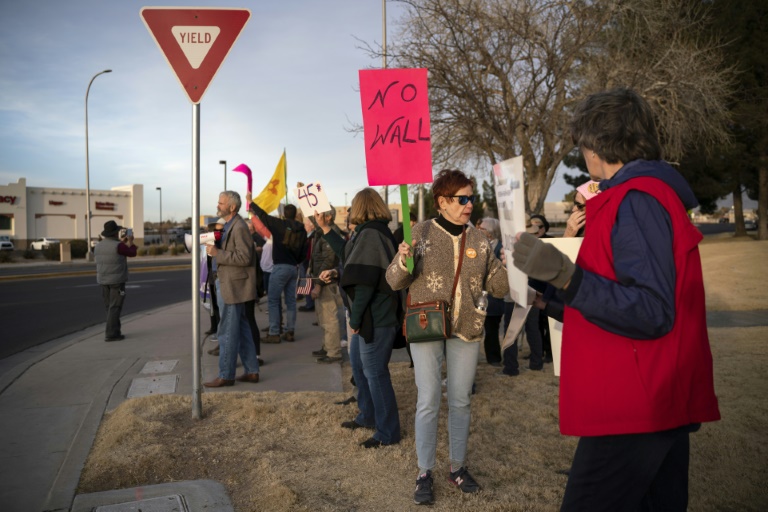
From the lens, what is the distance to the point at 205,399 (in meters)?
5.94

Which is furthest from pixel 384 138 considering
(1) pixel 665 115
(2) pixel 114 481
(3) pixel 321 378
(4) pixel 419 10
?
(1) pixel 665 115

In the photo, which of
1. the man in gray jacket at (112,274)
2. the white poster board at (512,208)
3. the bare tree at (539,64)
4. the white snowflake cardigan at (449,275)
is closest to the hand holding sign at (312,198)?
the white snowflake cardigan at (449,275)

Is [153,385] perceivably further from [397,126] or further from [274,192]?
[274,192]

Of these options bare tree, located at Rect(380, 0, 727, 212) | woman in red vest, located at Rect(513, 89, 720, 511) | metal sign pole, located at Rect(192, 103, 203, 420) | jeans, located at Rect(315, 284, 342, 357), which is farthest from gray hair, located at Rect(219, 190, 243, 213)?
bare tree, located at Rect(380, 0, 727, 212)

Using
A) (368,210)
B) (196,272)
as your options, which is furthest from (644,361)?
(196,272)

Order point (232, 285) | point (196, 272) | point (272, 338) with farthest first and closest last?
1. point (272, 338)
2. point (232, 285)
3. point (196, 272)

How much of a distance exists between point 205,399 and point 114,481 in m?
1.84

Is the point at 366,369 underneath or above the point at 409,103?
underneath

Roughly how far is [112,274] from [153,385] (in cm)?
357

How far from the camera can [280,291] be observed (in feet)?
30.5

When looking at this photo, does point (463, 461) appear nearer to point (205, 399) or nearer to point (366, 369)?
point (366, 369)

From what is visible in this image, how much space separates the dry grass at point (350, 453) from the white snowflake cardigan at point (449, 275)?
1.10 m

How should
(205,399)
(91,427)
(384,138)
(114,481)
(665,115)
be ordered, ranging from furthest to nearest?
(665,115), (205,399), (91,427), (114,481), (384,138)

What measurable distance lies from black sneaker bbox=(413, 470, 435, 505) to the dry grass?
0.24ft
